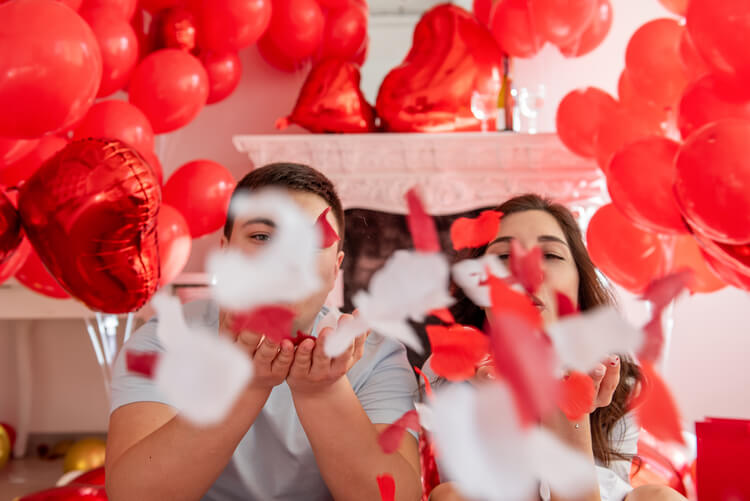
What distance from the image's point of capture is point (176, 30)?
77.0 inches

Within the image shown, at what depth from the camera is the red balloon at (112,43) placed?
1541 millimetres

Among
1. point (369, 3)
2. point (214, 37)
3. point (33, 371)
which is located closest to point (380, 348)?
point (214, 37)

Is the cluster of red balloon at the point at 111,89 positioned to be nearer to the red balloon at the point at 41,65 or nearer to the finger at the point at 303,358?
the red balloon at the point at 41,65

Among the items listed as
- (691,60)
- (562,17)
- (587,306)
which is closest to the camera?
(587,306)

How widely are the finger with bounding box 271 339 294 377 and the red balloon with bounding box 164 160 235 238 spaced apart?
1.40 meters

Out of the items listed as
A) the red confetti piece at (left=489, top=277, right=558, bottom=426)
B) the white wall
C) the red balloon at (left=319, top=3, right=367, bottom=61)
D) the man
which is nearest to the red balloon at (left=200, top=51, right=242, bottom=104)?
the red balloon at (left=319, top=3, right=367, bottom=61)

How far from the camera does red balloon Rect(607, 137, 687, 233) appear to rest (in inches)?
53.2

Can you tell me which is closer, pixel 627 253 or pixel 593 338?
pixel 593 338

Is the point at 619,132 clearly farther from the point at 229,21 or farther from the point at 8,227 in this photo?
the point at 8,227

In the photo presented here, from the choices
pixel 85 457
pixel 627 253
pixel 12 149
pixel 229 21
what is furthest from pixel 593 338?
pixel 85 457

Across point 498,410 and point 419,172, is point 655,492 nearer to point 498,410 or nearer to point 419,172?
point 498,410

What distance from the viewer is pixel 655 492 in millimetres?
769

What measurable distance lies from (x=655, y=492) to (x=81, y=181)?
0.96 m

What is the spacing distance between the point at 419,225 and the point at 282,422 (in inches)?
25.1
